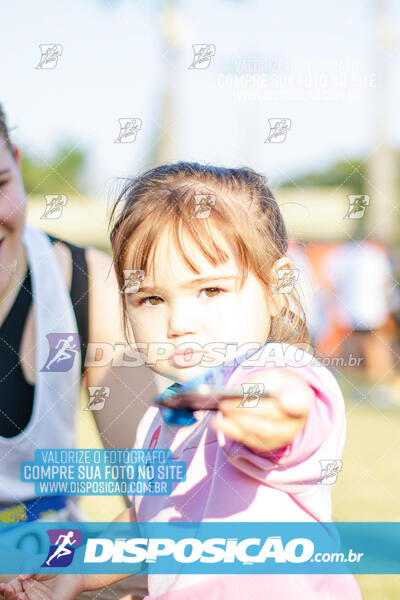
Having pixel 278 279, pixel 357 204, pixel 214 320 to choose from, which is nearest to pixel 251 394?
pixel 214 320

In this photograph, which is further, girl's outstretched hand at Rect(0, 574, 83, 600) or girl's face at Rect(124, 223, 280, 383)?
girl's outstretched hand at Rect(0, 574, 83, 600)

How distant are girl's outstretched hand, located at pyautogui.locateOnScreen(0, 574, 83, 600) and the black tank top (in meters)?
0.37

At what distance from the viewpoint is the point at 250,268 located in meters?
1.54

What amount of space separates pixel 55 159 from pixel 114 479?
86cm

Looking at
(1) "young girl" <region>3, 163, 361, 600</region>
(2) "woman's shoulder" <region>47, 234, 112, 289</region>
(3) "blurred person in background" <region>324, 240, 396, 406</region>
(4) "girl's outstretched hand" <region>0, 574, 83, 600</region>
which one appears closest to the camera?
(1) "young girl" <region>3, 163, 361, 600</region>

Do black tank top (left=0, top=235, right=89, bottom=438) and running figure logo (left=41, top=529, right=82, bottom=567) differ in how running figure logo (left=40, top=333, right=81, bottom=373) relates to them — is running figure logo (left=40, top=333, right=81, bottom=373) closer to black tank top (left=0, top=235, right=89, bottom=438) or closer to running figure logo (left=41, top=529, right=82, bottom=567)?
black tank top (left=0, top=235, right=89, bottom=438)

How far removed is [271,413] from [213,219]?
519mm

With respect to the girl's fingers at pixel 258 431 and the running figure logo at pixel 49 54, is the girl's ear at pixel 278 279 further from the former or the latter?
the running figure logo at pixel 49 54

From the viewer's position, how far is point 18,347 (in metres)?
1.95

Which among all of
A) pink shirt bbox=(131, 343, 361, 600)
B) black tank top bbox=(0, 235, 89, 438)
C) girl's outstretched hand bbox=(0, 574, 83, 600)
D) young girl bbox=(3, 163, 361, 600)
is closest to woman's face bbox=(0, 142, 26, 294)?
black tank top bbox=(0, 235, 89, 438)

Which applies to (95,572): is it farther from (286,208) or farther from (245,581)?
(286,208)

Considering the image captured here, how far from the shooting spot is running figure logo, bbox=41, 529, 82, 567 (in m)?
1.74

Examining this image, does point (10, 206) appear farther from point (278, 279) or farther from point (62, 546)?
point (62, 546)

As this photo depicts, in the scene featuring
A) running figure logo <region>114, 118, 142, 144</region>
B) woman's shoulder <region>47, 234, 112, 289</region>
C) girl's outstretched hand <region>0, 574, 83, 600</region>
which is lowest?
girl's outstretched hand <region>0, 574, 83, 600</region>
